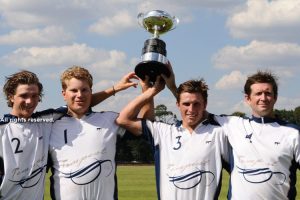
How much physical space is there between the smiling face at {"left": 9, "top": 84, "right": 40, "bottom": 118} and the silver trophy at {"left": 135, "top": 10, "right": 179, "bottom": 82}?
1169 mm

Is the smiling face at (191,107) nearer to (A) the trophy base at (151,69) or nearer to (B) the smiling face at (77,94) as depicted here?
(A) the trophy base at (151,69)

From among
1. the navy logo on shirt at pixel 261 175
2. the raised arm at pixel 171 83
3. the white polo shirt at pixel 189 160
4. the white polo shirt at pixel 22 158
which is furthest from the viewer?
the raised arm at pixel 171 83

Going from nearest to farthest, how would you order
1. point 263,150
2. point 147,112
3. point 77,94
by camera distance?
point 263,150 < point 77,94 < point 147,112

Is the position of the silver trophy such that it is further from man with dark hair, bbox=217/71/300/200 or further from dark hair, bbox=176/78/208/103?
man with dark hair, bbox=217/71/300/200

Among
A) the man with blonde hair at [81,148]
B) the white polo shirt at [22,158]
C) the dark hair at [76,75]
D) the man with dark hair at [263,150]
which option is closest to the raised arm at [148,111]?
the man with blonde hair at [81,148]

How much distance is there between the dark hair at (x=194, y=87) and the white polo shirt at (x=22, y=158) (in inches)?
63.5

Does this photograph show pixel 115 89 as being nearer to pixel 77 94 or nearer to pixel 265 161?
pixel 77 94

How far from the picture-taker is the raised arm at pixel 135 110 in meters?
6.62

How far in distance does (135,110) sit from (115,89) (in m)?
0.53

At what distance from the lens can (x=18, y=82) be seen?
20.7 feet

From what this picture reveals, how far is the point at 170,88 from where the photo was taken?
265 inches

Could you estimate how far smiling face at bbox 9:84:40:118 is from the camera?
623cm

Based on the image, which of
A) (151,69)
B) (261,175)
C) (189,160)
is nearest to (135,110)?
(151,69)

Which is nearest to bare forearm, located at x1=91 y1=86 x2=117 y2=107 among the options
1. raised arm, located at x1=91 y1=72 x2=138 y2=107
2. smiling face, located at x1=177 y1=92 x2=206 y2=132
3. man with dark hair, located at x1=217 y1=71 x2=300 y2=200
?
raised arm, located at x1=91 y1=72 x2=138 y2=107
